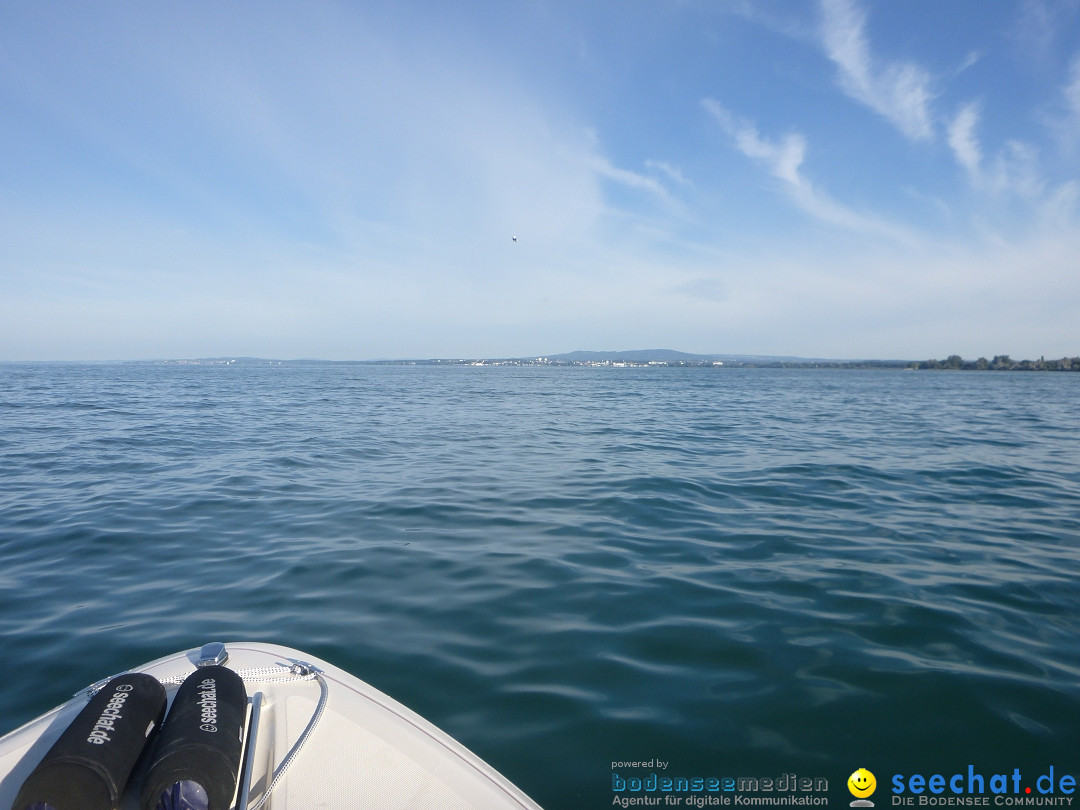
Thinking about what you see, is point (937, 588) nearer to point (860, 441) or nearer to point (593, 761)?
point (593, 761)

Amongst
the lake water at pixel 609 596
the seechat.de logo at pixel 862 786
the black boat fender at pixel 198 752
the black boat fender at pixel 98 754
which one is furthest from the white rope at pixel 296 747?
the seechat.de logo at pixel 862 786

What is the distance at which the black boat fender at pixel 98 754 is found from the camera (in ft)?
6.36

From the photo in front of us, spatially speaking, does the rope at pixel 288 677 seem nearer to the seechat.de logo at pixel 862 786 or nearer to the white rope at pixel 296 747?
the white rope at pixel 296 747

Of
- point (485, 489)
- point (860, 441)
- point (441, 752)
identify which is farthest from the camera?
point (860, 441)

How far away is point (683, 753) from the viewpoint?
321 centimetres

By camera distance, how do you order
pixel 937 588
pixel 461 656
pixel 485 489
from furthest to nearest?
pixel 485 489 → pixel 937 588 → pixel 461 656

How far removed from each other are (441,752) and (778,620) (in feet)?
10.6

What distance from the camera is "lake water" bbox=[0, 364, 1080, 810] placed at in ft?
11.0

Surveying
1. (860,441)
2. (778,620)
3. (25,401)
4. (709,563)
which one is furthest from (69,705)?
(25,401)

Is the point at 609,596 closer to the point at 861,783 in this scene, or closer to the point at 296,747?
the point at 861,783

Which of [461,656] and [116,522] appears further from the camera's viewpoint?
[116,522]

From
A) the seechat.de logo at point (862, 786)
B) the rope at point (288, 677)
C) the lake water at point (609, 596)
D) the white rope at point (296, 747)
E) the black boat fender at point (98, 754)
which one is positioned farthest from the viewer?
the lake water at point (609, 596)

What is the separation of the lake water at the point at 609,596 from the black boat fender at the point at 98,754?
166 centimetres

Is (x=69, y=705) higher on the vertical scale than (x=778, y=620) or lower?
higher
